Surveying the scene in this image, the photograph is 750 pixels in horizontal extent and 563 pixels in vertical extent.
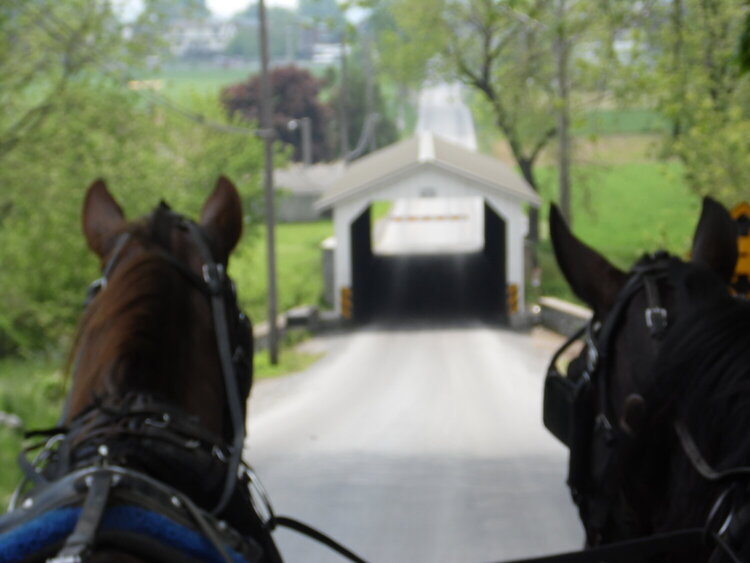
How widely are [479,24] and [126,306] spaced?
3634cm

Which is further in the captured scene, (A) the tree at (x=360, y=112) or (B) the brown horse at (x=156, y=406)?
(A) the tree at (x=360, y=112)

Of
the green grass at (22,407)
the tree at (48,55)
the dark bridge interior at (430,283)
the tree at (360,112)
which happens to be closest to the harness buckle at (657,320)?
the green grass at (22,407)

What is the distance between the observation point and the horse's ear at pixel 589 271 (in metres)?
3.70

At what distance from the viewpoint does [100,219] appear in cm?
343

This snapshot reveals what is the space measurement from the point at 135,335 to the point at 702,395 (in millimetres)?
1532

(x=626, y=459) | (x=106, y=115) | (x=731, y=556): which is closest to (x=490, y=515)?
(x=626, y=459)

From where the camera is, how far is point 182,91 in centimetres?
3912

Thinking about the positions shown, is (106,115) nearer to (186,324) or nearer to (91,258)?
(91,258)

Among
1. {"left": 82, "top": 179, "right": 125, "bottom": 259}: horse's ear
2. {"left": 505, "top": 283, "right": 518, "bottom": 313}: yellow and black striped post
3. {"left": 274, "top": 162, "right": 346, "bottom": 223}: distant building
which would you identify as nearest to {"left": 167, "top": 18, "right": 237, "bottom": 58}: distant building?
{"left": 274, "top": 162, "right": 346, "bottom": 223}: distant building

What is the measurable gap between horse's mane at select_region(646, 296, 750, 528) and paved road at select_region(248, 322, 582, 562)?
609cm

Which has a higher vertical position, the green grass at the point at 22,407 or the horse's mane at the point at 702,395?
the horse's mane at the point at 702,395

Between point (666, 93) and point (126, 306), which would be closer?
point (126, 306)

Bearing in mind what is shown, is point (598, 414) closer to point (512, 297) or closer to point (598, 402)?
point (598, 402)

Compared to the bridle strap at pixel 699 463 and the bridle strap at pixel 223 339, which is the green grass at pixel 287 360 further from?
the bridle strap at pixel 699 463
